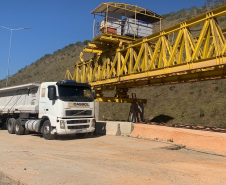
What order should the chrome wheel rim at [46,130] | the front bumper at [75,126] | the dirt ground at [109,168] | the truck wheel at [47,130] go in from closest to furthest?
the dirt ground at [109,168] < the front bumper at [75,126] < the truck wheel at [47,130] < the chrome wheel rim at [46,130]

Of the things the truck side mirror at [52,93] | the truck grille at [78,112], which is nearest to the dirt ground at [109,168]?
the truck grille at [78,112]

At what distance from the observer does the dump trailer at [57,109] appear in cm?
1179

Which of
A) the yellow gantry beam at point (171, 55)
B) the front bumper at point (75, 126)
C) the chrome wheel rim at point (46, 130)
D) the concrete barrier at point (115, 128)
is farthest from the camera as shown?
the concrete barrier at point (115, 128)

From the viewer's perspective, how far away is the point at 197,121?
1933 centimetres

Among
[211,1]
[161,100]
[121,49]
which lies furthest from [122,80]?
[211,1]

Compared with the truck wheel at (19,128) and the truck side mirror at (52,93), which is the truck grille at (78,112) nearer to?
the truck side mirror at (52,93)

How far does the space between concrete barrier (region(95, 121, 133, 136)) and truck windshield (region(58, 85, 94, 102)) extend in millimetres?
2651

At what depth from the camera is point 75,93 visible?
1241cm

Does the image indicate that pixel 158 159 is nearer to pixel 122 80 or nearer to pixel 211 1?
Answer: pixel 122 80

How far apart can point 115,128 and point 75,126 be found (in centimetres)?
316

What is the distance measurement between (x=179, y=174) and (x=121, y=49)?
10.9m

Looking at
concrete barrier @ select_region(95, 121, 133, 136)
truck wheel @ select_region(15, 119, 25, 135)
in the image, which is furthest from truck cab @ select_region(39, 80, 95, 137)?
truck wheel @ select_region(15, 119, 25, 135)

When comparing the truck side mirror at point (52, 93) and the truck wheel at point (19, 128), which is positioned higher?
the truck side mirror at point (52, 93)

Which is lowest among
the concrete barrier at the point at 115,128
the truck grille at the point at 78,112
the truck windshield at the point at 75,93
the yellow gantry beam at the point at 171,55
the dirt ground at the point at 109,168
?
the dirt ground at the point at 109,168
